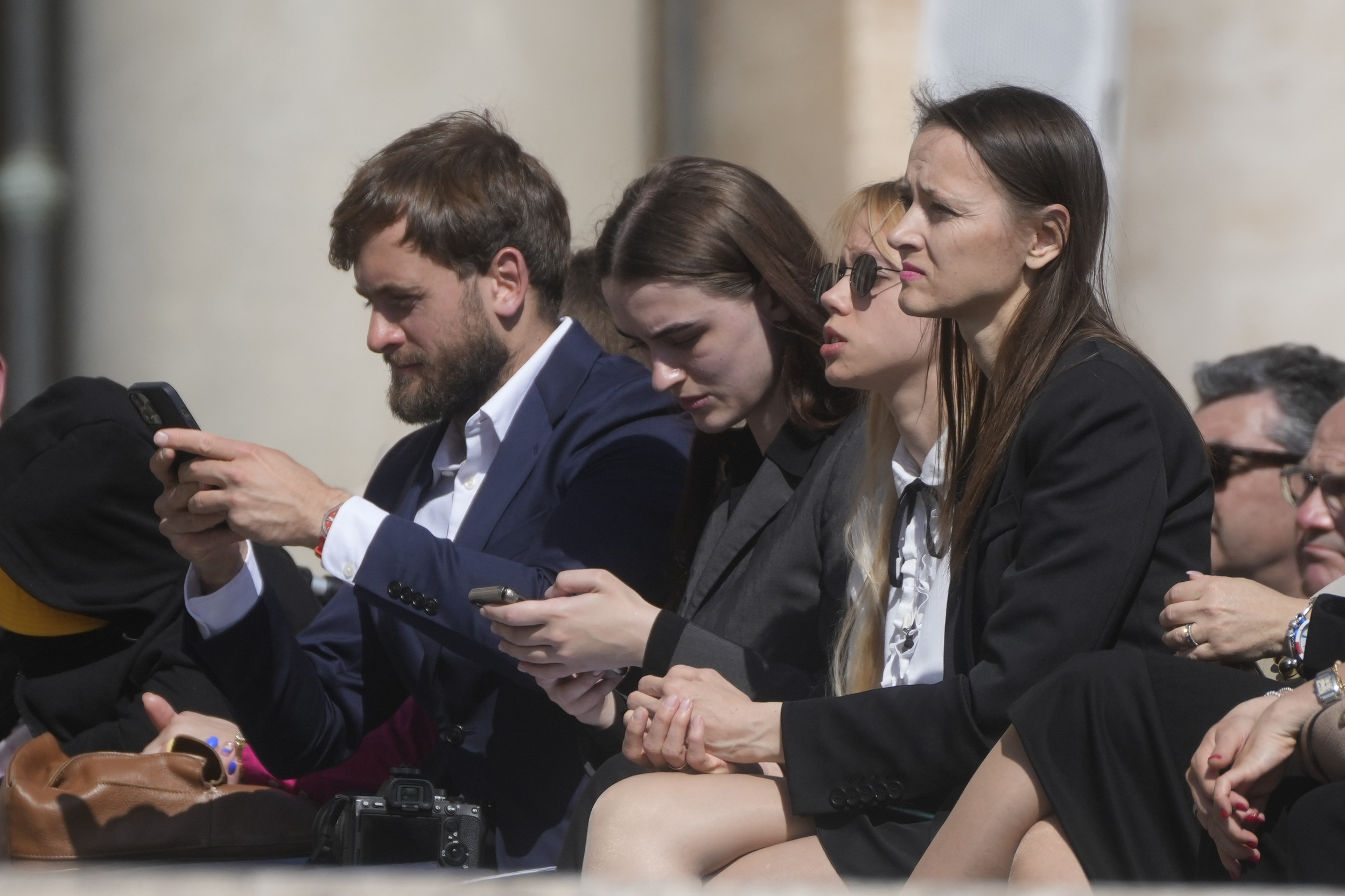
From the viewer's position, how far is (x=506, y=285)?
12.3ft

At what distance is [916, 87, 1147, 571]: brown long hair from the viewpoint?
2.57 m

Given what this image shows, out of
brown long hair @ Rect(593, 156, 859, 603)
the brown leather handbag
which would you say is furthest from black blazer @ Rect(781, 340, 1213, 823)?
the brown leather handbag

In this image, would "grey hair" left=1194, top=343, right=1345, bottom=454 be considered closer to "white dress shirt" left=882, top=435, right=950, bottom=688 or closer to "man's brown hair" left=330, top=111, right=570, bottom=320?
"white dress shirt" left=882, top=435, right=950, bottom=688

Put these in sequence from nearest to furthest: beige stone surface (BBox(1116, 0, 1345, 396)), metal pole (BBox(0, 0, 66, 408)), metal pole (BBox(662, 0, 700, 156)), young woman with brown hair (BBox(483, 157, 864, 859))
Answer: young woman with brown hair (BBox(483, 157, 864, 859)) → beige stone surface (BBox(1116, 0, 1345, 396)) → metal pole (BBox(0, 0, 66, 408)) → metal pole (BBox(662, 0, 700, 156))

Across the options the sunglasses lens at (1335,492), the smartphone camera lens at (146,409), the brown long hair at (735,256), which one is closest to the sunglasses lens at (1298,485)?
the sunglasses lens at (1335,492)

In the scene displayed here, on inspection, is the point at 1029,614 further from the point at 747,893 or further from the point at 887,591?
the point at 747,893

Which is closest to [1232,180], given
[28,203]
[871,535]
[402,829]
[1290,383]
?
[1290,383]

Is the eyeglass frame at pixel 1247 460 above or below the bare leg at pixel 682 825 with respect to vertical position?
above

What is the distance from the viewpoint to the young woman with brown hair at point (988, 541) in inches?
94.3

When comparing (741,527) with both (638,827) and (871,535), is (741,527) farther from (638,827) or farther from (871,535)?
(638,827)

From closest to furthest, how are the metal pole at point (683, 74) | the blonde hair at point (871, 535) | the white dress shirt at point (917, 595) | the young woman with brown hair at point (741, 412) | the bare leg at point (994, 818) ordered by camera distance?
the bare leg at point (994, 818), the white dress shirt at point (917, 595), the blonde hair at point (871, 535), the young woman with brown hair at point (741, 412), the metal pole at point (683, 74)

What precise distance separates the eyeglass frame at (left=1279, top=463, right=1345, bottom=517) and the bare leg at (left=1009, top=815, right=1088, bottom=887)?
135 centimetres

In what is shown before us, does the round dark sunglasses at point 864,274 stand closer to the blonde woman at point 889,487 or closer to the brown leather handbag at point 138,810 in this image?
the blonde woman at point 889,487

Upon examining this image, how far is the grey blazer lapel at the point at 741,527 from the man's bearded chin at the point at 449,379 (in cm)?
76
